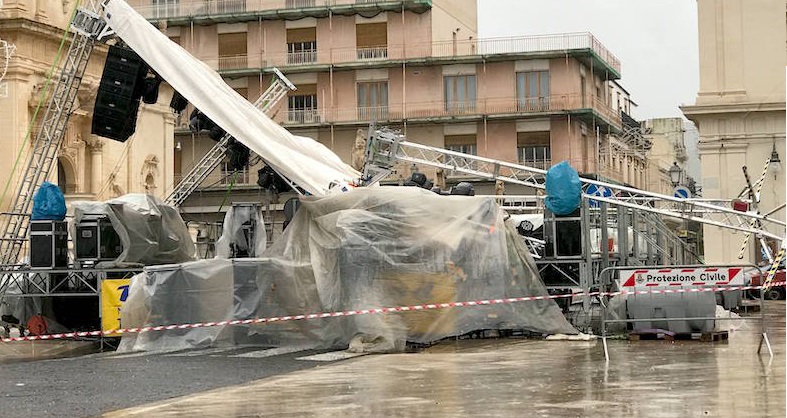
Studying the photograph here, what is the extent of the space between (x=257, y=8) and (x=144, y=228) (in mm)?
38634

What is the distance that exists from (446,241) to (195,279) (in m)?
4.15

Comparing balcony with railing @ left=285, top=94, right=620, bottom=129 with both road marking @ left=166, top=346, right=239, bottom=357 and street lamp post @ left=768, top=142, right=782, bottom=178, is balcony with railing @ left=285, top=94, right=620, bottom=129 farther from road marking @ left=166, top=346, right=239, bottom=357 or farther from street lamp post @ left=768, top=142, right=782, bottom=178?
road marking @ left=166, top=346, right=239, bottom=357

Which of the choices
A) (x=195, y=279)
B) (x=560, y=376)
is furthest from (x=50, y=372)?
(x=560, y=376)

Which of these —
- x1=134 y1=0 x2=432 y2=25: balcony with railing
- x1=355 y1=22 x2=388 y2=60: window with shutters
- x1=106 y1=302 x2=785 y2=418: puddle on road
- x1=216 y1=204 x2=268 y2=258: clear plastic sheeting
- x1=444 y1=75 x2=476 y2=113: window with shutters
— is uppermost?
x1=134 y1=0 x2=432 y2=25: balcony with railing

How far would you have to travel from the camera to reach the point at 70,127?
4194 cm

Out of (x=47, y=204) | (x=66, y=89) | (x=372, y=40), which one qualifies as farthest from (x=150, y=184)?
(x=47, y=204)

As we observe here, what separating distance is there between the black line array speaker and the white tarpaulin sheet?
3.26 feet

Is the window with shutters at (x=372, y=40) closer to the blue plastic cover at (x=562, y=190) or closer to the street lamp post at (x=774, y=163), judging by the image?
the street lamp post at (x=774, y=163)

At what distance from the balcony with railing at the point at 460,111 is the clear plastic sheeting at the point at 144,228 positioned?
1339 inches

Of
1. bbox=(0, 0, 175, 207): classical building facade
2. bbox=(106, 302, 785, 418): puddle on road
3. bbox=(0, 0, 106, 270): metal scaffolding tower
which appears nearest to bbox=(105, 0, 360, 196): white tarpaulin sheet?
bbox=(0, 0, 106, 270): metal scaffolding tower

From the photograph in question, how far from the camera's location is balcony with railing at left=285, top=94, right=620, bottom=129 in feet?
189

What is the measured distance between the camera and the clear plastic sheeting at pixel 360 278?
63.5 feet

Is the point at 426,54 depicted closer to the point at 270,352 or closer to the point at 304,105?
the point at 304,105

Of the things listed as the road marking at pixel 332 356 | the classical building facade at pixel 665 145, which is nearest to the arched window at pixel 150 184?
the road marking at pixel 332 356
